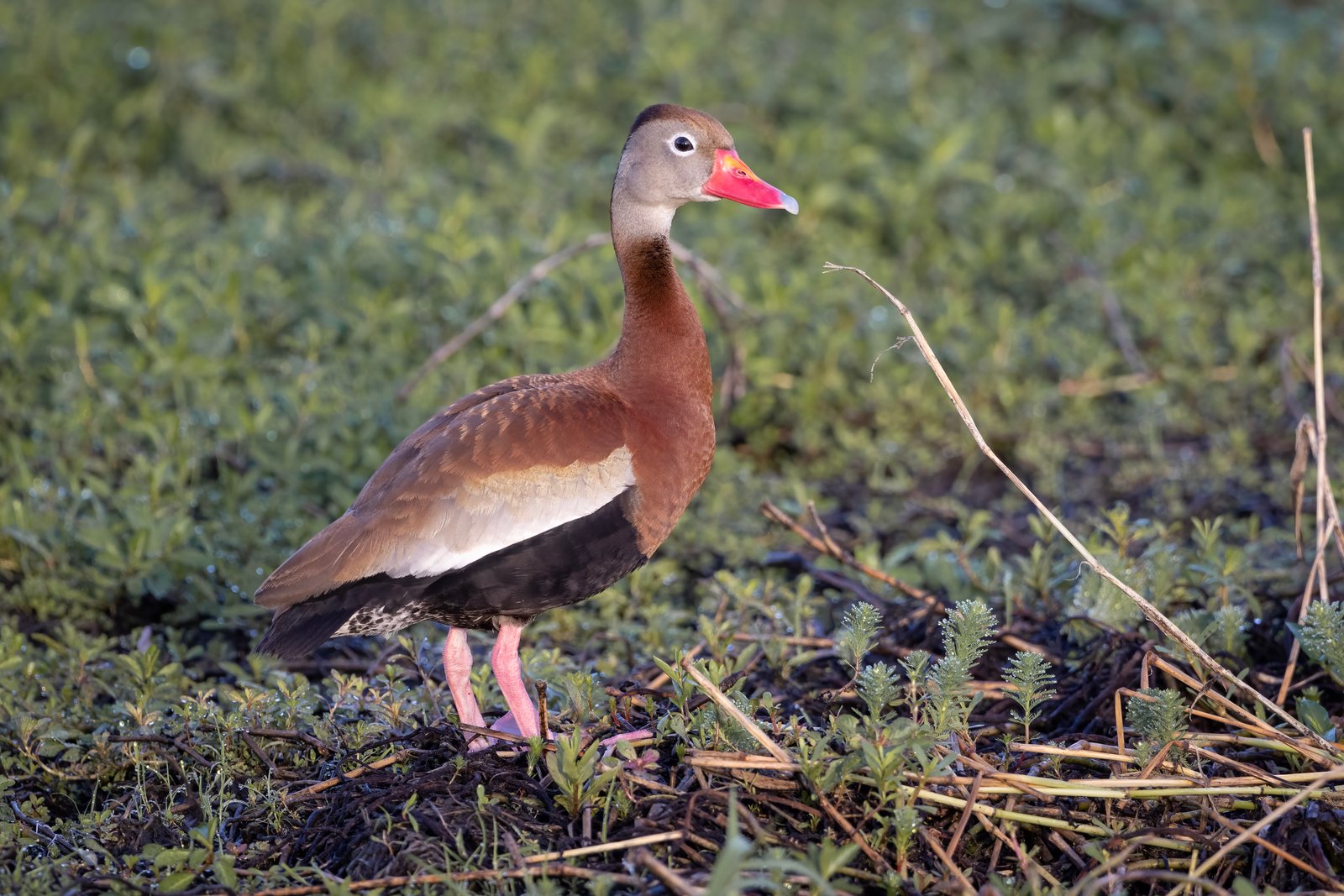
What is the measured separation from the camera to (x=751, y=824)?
119 inches

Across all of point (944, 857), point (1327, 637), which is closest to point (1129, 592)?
point (1327, 637)

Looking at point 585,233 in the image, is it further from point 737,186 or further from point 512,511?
point 512,511

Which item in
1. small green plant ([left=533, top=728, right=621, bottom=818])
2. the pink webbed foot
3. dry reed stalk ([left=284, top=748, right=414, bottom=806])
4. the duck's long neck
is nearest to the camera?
small green plant ([left=533, top=728, right=621, bottom=818])

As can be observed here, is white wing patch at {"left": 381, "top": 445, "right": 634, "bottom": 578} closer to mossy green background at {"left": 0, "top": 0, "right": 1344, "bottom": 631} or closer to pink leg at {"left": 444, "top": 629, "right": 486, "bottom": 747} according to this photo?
pink leg at {"left": 444, "top": 629, "right": 486, "bottom": 747}

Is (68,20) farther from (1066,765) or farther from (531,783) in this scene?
(1066,765)

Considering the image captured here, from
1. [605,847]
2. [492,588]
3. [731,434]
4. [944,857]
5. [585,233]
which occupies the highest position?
[585,233]

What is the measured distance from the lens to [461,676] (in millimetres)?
3912

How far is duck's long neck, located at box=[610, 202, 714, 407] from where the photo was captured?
4160 mm

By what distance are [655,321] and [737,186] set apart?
597mm

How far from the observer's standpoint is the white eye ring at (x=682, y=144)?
4418mm

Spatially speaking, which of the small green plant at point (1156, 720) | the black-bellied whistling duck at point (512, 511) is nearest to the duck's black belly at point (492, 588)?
the black-bellied whistling duck at point (512, 511)

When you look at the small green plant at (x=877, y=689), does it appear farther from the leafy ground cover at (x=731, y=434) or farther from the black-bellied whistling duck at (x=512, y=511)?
the black-bellied whistling duck at (x=512, y=511)

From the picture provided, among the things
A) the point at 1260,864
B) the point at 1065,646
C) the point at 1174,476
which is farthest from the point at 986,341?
the point at 1260,864

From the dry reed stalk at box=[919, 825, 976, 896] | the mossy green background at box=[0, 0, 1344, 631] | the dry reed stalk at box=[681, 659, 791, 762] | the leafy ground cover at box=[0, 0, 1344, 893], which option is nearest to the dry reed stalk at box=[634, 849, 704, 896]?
the leafy ground cover at box=[0, 0, 1344, 893]
